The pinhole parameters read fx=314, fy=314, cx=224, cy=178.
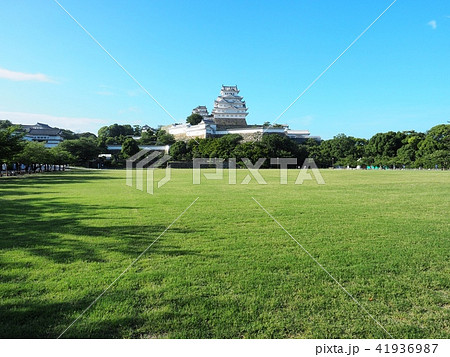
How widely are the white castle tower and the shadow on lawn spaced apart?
80073 mm

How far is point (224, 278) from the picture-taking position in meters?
3.91

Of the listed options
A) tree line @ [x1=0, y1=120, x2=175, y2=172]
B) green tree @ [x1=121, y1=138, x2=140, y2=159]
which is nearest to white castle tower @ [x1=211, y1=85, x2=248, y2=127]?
tree line @ [x1=0, y1=120, x2=175, y2=172]

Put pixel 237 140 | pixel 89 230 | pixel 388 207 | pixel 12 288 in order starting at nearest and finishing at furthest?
1. pixel 12 288
2. pixel 89 230
3. pixel 388 207
4. pixel 237 140

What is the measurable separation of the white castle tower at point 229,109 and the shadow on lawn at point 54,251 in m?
80.1

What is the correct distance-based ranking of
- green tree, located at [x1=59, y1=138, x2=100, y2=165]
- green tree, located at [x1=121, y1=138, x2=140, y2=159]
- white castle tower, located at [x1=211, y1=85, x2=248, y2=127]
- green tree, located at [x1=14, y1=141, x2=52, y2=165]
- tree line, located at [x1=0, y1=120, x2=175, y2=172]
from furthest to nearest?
1. white castle tower, located at [x1=211, y1=85, x2=248, y2=127]
2. green tree, located at [x1=121, y1=138, x2=140, y2=159]
3. green tree, located at [x1=59, y1=138, x2=100, y2=165]
4. green tree, located at [x1=14, y1=141, x2=52, y2=165]
5. tree line, located at [x1=0, y1=120, x2=175, y2=172]

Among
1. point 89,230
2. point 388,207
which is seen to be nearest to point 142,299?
point 89,230

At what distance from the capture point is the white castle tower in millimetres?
87375

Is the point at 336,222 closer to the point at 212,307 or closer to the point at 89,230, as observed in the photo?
the point at 212,307

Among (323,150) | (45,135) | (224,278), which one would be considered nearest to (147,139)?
(45,135)

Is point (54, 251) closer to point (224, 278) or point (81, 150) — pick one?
point (224, 278)

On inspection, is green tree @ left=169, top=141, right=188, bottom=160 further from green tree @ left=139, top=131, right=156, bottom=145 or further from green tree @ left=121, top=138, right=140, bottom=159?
green tree @ left=139, top=131, right=156, bottom=145

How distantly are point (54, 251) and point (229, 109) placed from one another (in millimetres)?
85710

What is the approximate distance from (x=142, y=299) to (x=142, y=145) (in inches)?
3294

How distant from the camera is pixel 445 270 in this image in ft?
13.9
